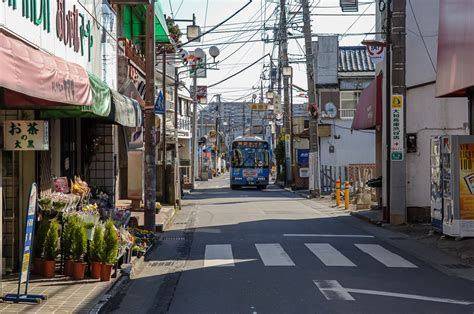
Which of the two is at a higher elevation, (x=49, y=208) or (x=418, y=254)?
(x=49, y=208)

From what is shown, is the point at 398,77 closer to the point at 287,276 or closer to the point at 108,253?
the point at 287,276

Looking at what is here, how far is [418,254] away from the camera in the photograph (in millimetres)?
14641

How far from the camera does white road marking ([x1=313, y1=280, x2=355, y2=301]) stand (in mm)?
9609

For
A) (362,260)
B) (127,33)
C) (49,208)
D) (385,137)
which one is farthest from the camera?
(127,33)

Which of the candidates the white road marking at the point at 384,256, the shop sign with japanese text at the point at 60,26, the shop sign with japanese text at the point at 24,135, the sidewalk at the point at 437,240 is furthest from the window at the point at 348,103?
the shop sign with japanese text at the point at 24,135

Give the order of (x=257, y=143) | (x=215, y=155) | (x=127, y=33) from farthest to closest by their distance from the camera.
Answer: (x=215, y=155) → (x=257, y=143) → (x=127, y=33)

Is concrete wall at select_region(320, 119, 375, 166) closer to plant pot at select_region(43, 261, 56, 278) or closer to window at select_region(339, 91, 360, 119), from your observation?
window at select_region(339, 91, 360, 119)

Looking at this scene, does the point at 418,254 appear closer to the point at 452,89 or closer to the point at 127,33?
the point at 452,89

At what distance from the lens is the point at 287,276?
1145 centimetres

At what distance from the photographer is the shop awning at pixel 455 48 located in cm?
1387

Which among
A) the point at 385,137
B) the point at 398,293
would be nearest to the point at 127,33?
the point at 385,137

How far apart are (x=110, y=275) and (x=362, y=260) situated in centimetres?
546

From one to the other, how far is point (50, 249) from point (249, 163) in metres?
37.0

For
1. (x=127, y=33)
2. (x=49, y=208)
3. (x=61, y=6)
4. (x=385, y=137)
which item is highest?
(x=127, y=33)
